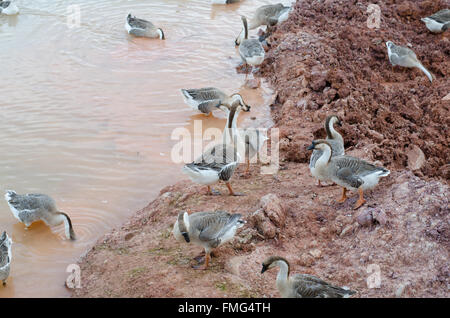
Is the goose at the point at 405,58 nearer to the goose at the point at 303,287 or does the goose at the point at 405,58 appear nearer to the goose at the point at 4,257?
the goose at the point at 303,287

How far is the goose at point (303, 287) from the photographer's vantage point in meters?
5.41

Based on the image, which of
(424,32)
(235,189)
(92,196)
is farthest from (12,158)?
(424,32)

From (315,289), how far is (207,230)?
64.7 inches

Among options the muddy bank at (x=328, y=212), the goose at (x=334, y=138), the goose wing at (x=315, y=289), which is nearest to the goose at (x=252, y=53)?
the muddy bank at (x=328, y=212)

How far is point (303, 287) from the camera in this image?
5496 mm

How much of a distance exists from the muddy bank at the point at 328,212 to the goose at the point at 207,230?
0.32 meters

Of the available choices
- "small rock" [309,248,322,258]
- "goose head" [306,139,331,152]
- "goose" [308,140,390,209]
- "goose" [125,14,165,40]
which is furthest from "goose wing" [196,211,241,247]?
"goose" [125,14,165,40]

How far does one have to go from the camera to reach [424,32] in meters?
14.9

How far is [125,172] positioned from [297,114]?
407 cm

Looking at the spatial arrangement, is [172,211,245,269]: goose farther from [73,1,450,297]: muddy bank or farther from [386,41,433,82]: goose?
[386,41,433,82]: goose

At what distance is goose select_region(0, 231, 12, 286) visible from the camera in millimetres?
6778

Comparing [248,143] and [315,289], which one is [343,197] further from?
[315,289]

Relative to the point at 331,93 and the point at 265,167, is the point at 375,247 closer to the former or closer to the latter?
the point at 265,167

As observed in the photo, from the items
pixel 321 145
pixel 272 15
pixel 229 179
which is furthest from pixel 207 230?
pixel 272 15
